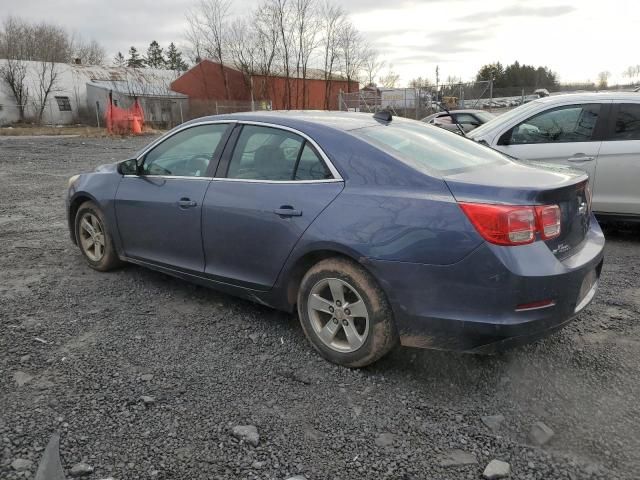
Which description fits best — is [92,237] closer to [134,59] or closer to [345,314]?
[345,314]

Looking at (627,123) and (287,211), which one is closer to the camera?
(287,211)

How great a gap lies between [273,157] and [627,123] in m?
4.27

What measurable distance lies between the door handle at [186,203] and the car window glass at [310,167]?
926 millimetres

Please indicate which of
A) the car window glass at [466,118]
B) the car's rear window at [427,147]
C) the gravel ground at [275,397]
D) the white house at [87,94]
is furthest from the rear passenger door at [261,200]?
the white house at [87,94]

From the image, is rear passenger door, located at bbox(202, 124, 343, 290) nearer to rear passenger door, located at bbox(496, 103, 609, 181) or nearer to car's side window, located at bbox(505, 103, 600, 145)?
rear passenger door, located at bbox(496, 103, 609, 181)

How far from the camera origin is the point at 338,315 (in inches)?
127

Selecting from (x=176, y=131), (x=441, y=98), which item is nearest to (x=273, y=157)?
(x=176, y=131)

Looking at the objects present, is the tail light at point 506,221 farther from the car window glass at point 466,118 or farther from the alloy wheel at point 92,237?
the car window glass at point 466,118

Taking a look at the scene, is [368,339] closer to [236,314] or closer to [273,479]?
[273,479]

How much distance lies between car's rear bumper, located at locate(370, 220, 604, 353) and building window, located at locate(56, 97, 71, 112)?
50.8m

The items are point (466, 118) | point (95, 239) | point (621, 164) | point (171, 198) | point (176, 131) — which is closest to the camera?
point (171, 198)

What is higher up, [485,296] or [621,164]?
[621,164]

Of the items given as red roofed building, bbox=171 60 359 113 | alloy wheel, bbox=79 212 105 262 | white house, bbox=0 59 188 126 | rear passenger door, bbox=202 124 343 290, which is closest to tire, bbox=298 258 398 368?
rear passenger door, bbox=202 124 343 290

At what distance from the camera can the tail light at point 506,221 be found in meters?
2.65
